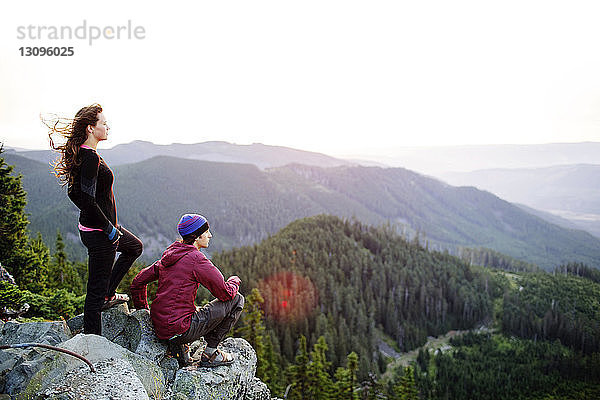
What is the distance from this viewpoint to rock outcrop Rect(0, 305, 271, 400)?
559 cm

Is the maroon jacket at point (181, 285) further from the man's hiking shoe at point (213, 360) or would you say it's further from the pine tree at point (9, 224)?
the pine tree at point (9, 224)

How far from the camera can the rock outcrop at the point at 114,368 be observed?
559cm

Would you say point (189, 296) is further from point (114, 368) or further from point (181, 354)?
point (114, 368)

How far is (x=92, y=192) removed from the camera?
22.2 feet

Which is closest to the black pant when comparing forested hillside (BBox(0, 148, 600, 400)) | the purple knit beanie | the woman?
the woman

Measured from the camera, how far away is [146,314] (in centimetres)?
830

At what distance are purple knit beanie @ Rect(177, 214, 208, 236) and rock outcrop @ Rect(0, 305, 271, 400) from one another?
2.65 meters

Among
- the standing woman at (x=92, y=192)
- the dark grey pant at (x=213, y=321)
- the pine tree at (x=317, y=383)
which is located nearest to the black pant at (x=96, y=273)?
the standing woman at (x=92, y=192)

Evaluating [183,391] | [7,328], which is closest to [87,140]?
[7,328]

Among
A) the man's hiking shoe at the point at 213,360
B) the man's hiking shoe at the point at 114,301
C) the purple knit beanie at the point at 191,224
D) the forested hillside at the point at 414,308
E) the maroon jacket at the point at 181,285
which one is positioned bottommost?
the forested hillside at the point at 414,308

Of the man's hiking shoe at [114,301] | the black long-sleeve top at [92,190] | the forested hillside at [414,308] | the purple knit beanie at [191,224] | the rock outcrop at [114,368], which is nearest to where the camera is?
the rock outcrop at [114,368]

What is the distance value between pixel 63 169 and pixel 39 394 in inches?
160

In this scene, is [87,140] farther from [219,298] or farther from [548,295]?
[548,295]

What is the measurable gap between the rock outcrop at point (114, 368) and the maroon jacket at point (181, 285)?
2.63ft
